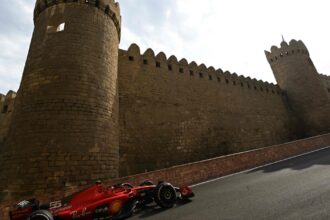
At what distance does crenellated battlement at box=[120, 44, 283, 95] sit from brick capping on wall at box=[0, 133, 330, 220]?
6672 mm

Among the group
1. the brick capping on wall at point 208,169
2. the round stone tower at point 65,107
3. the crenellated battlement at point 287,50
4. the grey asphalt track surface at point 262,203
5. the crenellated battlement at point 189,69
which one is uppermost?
the crenellated battlement at point 287,50

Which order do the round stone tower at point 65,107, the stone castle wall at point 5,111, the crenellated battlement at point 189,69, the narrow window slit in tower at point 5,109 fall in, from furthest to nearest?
the crenellated battlement at point 189,69 < the narrow window slit in tower at point 5,109 < the stone castle wall at point 5,111 < the round stone tower at point 65,107

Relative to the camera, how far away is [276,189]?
5.49 metres

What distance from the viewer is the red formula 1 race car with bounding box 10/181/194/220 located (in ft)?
13.6

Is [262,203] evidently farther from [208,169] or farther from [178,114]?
[178,114]

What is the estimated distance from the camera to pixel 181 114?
43.3 ft

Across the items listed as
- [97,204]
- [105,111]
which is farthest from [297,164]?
[97,204]

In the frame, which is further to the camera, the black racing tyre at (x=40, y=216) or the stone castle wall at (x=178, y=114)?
the stone castle wall at (x=178, y=114)

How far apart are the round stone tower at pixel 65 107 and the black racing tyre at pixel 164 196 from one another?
275 centimetres

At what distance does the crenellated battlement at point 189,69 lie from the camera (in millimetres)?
12879

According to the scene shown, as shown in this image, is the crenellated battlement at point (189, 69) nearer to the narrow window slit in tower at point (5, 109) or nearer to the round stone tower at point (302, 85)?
the round stone tower at point (302, 85)

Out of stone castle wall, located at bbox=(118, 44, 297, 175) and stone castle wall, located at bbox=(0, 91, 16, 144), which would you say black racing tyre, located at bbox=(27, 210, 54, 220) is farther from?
stone castle wall, located at bbox=(0, 91, 16, 144)

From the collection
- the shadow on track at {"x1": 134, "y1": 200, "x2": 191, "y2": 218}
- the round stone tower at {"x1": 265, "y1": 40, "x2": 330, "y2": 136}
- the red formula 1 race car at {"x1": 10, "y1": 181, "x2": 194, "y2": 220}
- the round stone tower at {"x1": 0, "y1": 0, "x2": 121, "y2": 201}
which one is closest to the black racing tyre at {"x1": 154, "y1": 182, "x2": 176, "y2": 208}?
the red formula 1 race car at {"x1": 10, "y1": 181, "x2": 194, "y2": 220}

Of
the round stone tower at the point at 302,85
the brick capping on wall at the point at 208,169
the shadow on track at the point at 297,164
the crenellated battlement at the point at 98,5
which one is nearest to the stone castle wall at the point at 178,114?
the crenellated battlement at the point at 98,5
